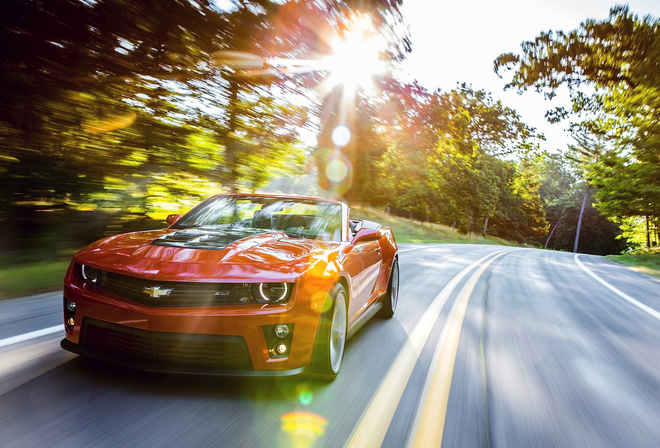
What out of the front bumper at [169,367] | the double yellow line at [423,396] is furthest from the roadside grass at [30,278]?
the double yellow line at [423,396]

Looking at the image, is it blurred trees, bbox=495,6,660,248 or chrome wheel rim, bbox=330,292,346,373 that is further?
blurred trees, bbox=495,6,660,248

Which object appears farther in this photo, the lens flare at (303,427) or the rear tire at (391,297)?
the rear tire at (391,297)

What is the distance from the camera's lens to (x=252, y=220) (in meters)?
4.43

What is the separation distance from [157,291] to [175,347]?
0.33 m

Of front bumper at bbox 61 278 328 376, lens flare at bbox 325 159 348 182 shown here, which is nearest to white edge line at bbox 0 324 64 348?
front bumper at bbox 61 278 328 376

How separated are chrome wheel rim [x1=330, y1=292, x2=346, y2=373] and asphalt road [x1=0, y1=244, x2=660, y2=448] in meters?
0.14

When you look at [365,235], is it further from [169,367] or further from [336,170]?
[336,170]

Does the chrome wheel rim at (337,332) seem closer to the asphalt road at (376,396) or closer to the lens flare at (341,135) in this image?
the asphalt road at (376,396)

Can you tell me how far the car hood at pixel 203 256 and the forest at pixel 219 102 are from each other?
161 inches

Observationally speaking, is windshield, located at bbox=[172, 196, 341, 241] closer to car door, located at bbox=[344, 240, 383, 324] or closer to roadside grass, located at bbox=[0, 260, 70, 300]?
car door, located at bbox=[344, 240, 383, 324]

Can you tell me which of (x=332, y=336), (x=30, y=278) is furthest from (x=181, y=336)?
(x=30, y=278)

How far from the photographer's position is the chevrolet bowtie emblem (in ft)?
8.84

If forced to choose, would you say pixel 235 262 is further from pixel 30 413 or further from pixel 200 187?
pixel 200 187

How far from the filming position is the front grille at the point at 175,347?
264cm
